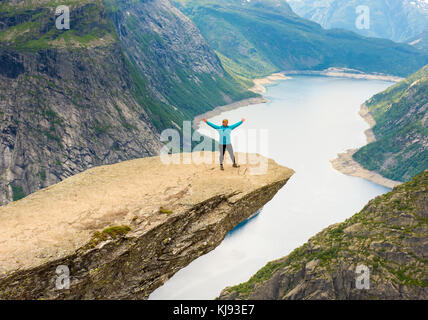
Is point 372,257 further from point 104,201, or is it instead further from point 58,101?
point 58,101

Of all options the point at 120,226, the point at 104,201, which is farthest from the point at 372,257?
the point at 120,226

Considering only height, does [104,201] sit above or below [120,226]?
above

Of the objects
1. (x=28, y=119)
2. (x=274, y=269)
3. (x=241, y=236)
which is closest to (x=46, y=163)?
(x=28, y=119)

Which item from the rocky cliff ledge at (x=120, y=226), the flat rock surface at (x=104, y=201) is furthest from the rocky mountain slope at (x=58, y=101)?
the rocky cliff ledge at (x=120, y=226)

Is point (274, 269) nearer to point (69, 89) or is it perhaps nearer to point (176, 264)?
point (176, 264)

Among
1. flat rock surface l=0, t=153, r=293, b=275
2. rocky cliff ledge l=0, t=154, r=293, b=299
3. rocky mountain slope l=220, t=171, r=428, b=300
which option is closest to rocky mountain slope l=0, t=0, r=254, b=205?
rocky mountain slope l=220, t=171, r=428, b=300

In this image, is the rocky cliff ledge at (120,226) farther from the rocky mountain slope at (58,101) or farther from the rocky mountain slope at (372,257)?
the rocky mountain slope at (58,101)
